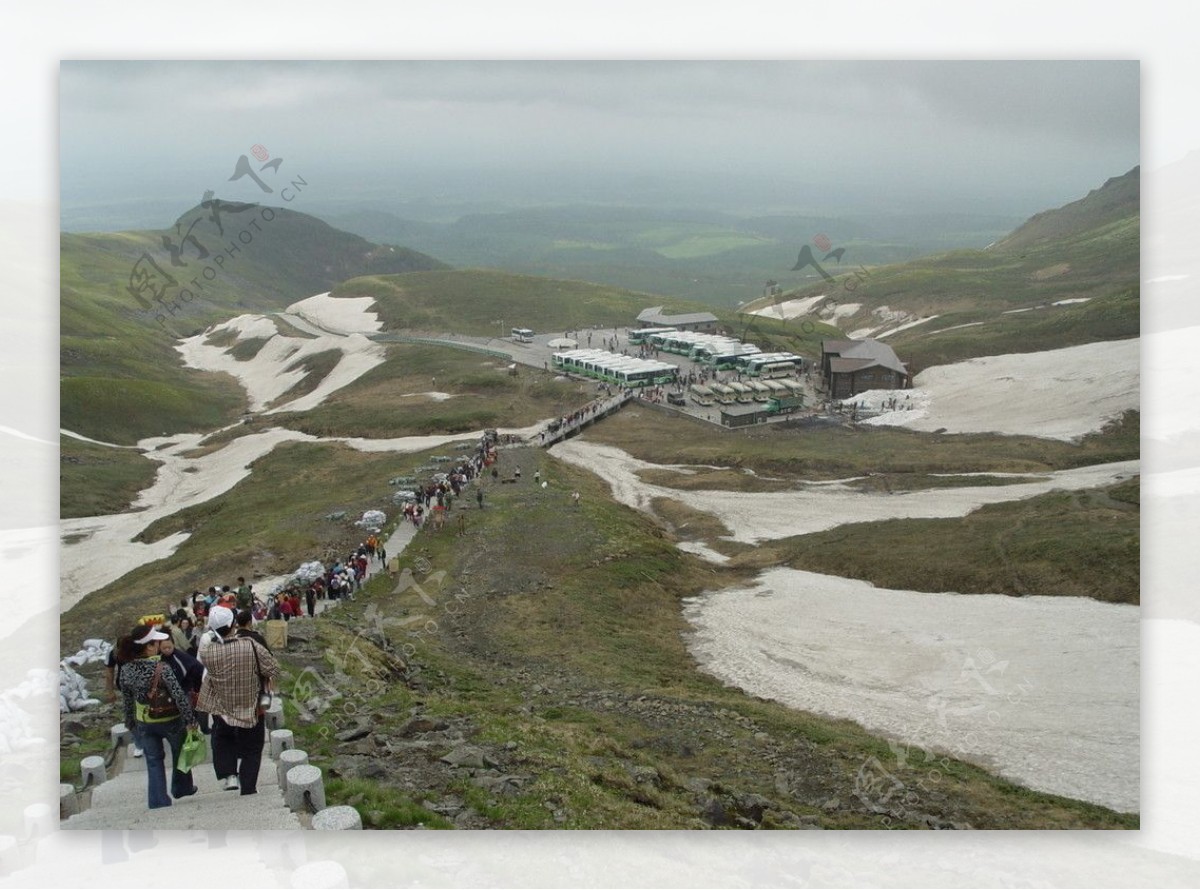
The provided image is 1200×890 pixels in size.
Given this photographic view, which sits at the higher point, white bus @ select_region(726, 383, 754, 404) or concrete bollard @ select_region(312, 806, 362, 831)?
white bus @ select_region(726, 383, 754, 404)

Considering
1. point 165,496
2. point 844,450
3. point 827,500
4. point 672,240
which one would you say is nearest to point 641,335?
point 844,450

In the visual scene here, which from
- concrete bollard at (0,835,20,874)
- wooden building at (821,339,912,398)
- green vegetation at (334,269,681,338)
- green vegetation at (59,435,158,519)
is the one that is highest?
green vegetation at (334,269,681,338)

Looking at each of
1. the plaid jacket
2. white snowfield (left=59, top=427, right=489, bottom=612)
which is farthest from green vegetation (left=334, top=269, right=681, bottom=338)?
the plaid jacket

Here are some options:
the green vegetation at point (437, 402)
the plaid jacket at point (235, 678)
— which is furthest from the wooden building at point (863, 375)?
the plaid jacket at point (235, 678)

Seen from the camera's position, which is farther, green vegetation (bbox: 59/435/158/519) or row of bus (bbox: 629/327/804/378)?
row of bus (bbox: 629/327/804/378)

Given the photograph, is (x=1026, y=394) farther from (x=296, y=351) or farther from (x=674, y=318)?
(x=296, y=351)

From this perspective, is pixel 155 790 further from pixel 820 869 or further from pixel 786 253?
pixel 786 253

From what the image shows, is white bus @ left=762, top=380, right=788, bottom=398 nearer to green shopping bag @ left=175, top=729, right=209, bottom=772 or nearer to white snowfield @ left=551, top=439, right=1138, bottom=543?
white snowfield @ left=551, top=439, right=1138, bottom=543
